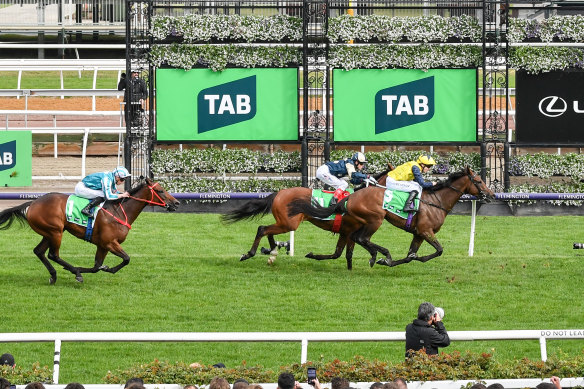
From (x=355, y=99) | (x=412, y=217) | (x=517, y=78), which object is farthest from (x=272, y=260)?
(x=517, y=78)

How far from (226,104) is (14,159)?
11.4 feet

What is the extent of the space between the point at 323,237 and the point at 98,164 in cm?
590

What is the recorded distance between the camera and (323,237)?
16.2 m

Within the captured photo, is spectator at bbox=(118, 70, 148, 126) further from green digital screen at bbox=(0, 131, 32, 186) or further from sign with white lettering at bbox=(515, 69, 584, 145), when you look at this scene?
sign with white lettering at bbox=(515, 69, 584, 145)

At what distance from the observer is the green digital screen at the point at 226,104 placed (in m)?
18.1

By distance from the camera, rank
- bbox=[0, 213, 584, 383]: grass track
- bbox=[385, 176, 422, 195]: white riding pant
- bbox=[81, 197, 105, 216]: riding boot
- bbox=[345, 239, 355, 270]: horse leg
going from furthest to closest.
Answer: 1. bbox=[345, 239, 355, 270]: horse leg
2. bbox=[385, 176, 422, 195]: white riding pant
3. bbox=[81, 197, 105, 216]: riding boot
4. bbox=[0, 213, 584, 383]: grass track

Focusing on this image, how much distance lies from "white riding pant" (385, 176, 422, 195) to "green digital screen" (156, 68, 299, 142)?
462 centimetres

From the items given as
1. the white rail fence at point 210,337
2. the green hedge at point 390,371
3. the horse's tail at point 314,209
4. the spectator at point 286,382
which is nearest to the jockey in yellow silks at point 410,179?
the horse's tail at point 314,209

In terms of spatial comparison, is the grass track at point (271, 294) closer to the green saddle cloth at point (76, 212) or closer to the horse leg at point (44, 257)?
the horse leg at point (44, 257)

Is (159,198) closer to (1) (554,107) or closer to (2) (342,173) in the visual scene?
(2) (342,173)

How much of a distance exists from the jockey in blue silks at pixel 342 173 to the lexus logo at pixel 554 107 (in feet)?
17.2

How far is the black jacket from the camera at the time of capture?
28.2 ft

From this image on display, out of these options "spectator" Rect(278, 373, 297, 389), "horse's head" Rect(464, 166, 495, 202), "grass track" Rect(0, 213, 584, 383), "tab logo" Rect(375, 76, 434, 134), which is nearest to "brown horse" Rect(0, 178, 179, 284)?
"grass track" Rect(0, 213, 584, 383)

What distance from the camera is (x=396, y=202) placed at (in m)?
13.7
